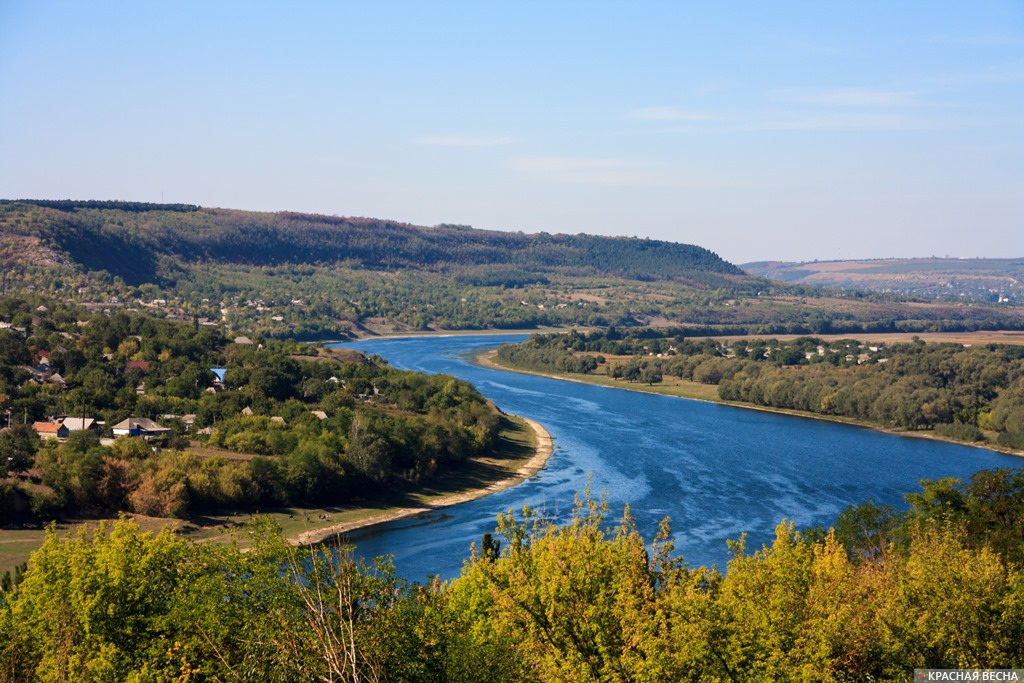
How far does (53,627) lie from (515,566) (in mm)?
7276

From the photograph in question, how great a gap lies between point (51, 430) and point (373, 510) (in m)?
14.6

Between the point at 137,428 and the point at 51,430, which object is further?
the point at 137,428

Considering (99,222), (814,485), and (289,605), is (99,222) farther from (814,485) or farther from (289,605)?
(289,605)

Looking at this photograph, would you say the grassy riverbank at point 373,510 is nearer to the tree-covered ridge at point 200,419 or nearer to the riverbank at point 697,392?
the tree-covered ridge at point 200,419

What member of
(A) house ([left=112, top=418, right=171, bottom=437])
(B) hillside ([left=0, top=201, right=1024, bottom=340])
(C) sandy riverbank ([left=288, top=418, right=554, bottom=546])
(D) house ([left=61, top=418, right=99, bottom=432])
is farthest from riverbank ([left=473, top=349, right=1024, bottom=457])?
(D) house ([left=61, top=418, right=99, bottom=432])

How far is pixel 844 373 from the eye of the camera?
286ft

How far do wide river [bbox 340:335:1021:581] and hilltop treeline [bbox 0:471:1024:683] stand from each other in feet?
24.0

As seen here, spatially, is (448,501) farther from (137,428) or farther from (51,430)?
(51,430)

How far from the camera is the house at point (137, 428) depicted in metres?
49.0

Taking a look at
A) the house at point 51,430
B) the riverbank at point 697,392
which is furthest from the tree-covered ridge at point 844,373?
the house at point 51,430

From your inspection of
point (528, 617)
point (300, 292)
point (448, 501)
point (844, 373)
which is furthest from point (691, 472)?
point (300, 292)

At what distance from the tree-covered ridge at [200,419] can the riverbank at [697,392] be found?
2602 centimetres

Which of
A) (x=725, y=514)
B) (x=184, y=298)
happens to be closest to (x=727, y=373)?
(x=725, y=514)

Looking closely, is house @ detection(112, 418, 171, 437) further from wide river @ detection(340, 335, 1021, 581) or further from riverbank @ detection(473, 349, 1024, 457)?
riverbank @ detection(473, 349, 1024, 457)
